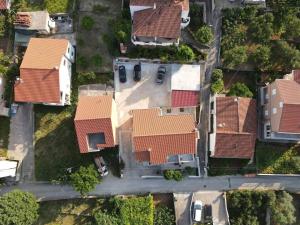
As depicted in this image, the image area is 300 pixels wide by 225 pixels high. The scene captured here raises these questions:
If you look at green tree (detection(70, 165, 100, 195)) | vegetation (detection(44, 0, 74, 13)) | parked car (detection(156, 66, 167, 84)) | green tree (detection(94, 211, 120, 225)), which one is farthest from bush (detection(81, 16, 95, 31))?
green tree (detection(94, 211, 120, 225))

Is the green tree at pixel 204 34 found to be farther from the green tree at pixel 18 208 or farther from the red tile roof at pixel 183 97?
the green tree at pixel 18 208

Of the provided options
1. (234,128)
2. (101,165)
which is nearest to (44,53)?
(101,165)

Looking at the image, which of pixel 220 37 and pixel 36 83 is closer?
pixel 36 83

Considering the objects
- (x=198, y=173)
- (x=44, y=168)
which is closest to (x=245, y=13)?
(x=198, y=173)

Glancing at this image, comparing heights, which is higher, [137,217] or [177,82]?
[177,82]

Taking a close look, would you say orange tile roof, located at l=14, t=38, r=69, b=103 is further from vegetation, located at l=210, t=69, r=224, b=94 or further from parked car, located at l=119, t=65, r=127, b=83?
vegetation, located at l=210, t=69, r=224, b=94

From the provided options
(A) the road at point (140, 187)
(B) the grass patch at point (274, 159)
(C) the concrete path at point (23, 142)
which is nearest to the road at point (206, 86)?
(A) the road at point (140, 187)

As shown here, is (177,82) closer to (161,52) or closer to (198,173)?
(161,52)

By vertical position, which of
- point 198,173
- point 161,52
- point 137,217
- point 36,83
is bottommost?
point 137,217
